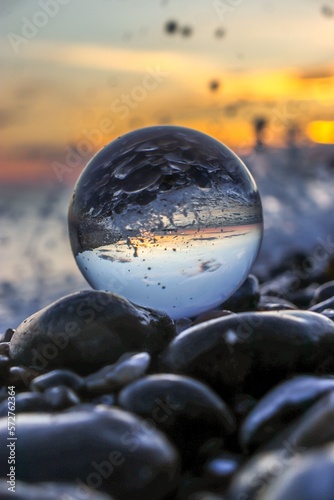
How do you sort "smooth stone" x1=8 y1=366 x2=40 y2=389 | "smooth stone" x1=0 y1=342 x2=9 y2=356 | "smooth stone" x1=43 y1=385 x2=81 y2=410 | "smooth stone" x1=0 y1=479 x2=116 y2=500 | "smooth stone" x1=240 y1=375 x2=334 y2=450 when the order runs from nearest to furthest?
1. "smooth stone" x1=0 y1=479 x2=116 y2=500
2. "smooth stone" x1=240 y1=375 x2=334 y2=450
3. "smooth stone" x1=43 y1=385 x2=81 y2=410
4. "smooth stone" x1=8 y1=366 x2=40 y2=389
5. "smooth stone" x1=0 y1=342 x2=9 y2=356

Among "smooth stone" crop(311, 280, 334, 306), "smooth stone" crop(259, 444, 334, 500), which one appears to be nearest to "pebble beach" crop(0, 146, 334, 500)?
"smooth stone" crop(259, 444, 334, 500)

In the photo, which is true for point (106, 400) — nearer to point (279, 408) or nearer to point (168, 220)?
point (279, 408)

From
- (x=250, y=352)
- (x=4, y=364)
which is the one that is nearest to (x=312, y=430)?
(x=250, y=352)

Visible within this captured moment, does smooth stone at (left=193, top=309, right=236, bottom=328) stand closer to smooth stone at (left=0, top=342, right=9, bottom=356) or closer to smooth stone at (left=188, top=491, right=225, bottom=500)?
smooth stone at (left=0, top=342, right=9, bottom=356)

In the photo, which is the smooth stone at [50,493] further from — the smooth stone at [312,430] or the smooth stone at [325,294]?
the smooth stone at [325,294]

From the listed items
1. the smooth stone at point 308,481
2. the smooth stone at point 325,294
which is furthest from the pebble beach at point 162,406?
the smooth stone at point 325,294

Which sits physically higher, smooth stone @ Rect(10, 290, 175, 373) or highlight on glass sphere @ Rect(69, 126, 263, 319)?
highlight on glass sphere @ Rect(69, 126, 263, 319)

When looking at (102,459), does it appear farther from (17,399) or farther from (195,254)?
(195,254)
